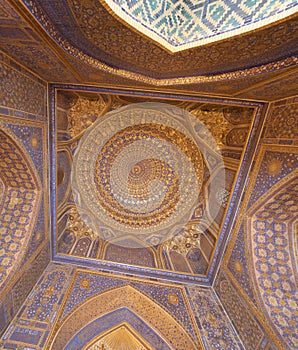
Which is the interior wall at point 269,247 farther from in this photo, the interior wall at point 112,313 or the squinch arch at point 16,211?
the squinch arch at point 16,211

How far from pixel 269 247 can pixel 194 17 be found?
3.54 meters

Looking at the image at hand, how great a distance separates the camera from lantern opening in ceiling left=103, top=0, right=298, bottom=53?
1518 millimetres

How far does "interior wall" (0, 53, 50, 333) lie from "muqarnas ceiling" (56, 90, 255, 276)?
404 mm

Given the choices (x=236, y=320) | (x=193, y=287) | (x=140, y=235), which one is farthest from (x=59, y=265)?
(x=236, y=320)

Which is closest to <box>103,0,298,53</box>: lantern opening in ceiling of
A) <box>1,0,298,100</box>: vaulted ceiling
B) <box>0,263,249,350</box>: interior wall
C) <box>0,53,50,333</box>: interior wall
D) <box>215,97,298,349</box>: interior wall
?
<box>1,0,298,100</box>: vaulted ceiling

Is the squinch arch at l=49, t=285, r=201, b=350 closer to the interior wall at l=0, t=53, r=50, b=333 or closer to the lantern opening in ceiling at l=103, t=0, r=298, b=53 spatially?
the interior wall at l=0, t=53, r=50, b=333

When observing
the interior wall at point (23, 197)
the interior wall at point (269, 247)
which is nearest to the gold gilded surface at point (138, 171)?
the interior wall at point (23, 197)

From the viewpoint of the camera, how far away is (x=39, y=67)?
2625 millimetres

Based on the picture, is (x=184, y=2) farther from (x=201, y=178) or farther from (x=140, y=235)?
(x=140, y=235)

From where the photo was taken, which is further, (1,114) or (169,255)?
(169,255)

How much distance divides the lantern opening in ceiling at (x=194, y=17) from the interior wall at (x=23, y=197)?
1.77 metres

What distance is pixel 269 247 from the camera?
351 centimetres

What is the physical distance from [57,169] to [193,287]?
3682mm

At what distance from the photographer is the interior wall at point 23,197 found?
2.73 metres
